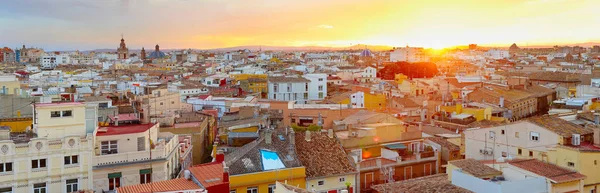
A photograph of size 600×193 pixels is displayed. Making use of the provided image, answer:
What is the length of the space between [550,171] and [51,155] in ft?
38.0

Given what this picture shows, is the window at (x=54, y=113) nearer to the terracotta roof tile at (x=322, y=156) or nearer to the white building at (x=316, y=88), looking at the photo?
the terracotta roof tile at (x=322, y=156)

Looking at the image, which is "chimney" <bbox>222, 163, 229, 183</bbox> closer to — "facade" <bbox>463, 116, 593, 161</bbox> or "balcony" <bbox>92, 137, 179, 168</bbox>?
"balcony" <bbox>92, 137, 179, 168</bbox>

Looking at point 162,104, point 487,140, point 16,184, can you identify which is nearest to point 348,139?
point 487,140

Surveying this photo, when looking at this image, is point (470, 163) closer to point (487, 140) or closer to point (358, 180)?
point (358, 180)

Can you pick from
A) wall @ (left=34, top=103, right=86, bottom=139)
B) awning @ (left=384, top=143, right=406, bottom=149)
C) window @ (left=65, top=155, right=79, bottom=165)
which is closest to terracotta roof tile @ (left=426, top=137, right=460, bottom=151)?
awning @ (left=384, top=143, right=406, bottom=149)

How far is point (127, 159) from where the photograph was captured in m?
14.0

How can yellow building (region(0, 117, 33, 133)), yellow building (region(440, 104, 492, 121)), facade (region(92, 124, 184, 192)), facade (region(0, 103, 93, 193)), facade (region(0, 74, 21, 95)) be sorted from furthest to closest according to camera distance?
1. yellow building (region(440, 104, 492, 121))
2. facade (region(0, 74, 21, 95))
3. yellow building (region(0, 117, 33, 133))
4. facade (region(92, 124, 184, 192))
5. facade (region(0, 103, 93, 193))

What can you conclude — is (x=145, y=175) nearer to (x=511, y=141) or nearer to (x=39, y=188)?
(x=39, y=188)

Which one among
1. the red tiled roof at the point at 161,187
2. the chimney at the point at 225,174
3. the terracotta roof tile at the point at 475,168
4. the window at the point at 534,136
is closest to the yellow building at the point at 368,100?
the window at the point at 534,136

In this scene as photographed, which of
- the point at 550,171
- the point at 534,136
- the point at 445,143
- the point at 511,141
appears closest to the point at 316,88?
the point at 445,143

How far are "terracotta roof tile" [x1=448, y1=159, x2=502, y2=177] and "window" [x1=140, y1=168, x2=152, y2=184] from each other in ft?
24.9

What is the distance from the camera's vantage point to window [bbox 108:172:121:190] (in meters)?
13.9

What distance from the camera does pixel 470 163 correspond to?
1384 centimetres

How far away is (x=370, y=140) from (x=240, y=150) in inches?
173
